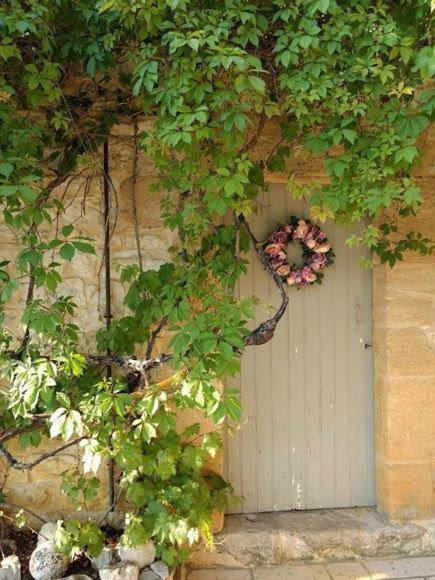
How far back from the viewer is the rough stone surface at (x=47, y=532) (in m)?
2.77

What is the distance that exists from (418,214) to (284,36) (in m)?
1.45

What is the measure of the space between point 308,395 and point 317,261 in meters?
0.83

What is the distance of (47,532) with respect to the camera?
282 cm

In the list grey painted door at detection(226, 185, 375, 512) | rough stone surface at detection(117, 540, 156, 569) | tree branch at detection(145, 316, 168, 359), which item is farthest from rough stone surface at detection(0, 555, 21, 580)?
grey painted door at detection(226, 185, 375, 512)

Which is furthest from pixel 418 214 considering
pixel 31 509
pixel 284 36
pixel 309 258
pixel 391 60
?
pixel 31 509

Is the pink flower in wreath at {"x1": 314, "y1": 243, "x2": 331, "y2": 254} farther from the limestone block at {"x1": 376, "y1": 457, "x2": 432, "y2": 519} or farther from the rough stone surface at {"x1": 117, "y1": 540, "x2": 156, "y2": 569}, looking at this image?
the rough stone surface at {"x1": 117, "y1": 540, "x2": 156, "y2": 569}

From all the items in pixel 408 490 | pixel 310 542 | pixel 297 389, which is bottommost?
pixel 310 542

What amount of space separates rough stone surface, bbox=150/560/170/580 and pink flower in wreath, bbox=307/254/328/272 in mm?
1783

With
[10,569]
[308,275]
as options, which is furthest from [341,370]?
[10,569]

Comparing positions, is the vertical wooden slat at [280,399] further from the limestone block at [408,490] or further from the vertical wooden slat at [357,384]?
the limestone block at [408,490]

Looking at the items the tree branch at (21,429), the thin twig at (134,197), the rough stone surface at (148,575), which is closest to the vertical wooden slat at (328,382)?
the thin twig at (134,197)

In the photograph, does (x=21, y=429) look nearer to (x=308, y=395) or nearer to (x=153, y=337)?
(x=153, y=337)

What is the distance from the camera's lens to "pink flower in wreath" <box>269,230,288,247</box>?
10.7 ft

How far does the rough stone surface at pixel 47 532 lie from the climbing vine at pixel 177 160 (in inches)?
8.3
